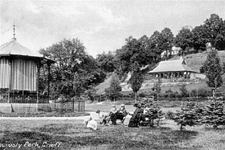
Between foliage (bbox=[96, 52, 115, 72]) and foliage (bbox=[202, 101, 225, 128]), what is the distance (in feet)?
324

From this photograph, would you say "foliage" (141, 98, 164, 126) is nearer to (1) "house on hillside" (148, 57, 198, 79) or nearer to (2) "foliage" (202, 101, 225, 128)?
(2) "foliage" (202, 101, 225, 128)

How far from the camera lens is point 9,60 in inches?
1212

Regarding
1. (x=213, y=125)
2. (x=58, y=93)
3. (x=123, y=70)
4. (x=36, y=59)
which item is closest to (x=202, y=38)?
(x=123, y=70)

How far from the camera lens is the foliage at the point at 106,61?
116312 millimetres

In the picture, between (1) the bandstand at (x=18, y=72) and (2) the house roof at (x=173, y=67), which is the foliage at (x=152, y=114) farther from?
(2) the house roof at (x=173, y=67)

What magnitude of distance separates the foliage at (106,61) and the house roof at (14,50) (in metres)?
82.4

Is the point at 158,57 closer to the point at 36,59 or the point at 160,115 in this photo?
the point at 36,59

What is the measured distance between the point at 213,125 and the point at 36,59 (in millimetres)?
20753

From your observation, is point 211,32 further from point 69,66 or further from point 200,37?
point 69,66

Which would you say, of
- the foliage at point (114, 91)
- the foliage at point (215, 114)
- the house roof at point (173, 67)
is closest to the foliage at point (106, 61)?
the house roof at point (173, 67)

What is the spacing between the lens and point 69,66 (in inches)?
2852

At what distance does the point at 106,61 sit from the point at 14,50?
85.2m

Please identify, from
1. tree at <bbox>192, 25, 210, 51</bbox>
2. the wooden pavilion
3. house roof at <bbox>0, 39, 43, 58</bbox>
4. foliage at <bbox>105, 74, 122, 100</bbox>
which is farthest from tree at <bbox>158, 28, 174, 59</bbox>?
the wooden pavilion

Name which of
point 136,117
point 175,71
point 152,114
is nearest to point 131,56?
point 175,71
